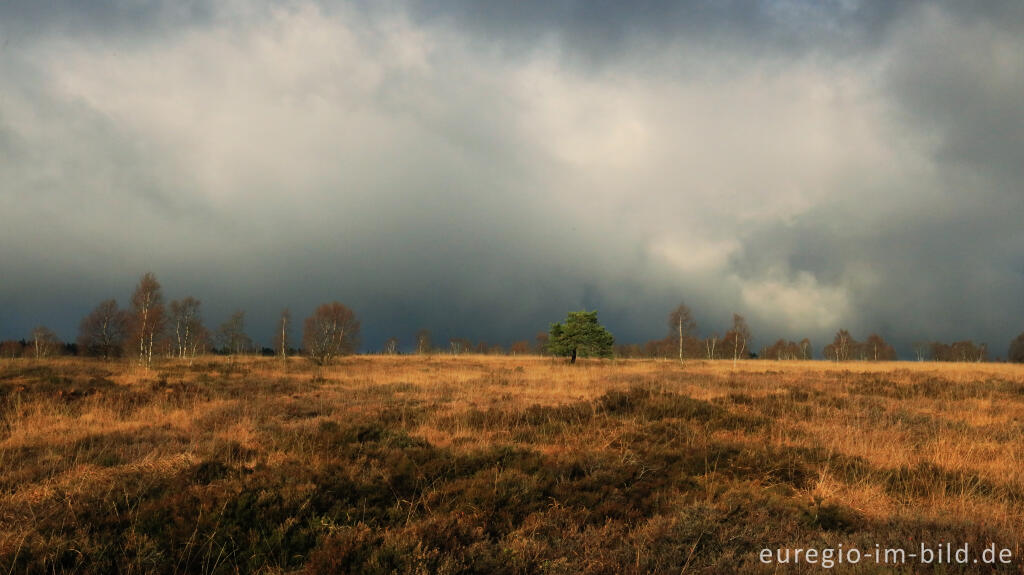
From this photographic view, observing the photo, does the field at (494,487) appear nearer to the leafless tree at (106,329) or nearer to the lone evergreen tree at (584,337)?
the lone evergreen tree at (584,337)

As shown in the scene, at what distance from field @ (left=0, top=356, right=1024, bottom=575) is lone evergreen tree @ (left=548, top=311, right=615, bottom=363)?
3510cm

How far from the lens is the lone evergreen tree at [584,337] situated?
4719 cm

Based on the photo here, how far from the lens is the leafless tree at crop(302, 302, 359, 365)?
162 ft

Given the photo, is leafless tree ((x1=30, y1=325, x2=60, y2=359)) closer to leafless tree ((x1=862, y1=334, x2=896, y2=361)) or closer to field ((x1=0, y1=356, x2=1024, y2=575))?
field ((x1=0, y1=356, x2=1024, y2=575))

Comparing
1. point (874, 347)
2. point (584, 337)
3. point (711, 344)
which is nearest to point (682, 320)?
point (584, 337)

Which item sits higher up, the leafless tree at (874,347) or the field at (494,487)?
the field at (494,487)

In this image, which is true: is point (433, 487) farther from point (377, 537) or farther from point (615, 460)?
point (615, 460)

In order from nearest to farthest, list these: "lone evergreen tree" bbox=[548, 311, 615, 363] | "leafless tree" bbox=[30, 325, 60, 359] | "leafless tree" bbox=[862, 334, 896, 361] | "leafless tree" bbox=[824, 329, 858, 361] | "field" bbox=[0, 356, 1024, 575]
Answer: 1. "field" bbox=[0, 356, 1024, 575]
2. "lone evergreen tree" bbox=[548, 311, 615, 363]
3. "leafless tree" bbox=[30, 325, 60, 359]
4. "leafless tree" bbox=[824, 329, 858, 361]
5. "leafless tree" bbox=[862, 334, 896, 361]

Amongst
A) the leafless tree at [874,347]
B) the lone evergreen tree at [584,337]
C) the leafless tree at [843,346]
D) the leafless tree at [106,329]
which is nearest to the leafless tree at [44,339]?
the leafless tree at [106,329]

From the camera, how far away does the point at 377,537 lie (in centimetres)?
473

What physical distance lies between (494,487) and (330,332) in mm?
49856

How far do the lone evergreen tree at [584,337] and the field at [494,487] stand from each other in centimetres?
3510

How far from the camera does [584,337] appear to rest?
1853 inches

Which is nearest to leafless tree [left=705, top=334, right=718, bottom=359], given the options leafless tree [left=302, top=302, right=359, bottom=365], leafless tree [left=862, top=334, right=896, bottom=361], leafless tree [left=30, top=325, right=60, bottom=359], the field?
leafless tree [left=862, top=334, right=896, bottom=361]
